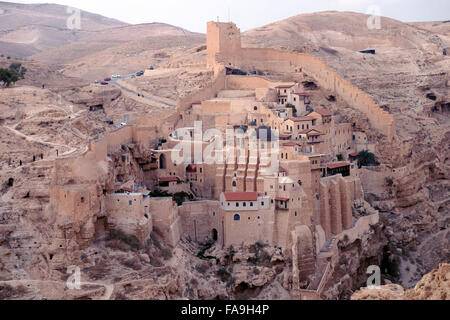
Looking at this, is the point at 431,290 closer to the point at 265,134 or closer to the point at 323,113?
the point at 265,134

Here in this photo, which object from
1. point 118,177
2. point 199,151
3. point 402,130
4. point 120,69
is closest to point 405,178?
point 402,130

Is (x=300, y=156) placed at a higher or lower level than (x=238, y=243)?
higher

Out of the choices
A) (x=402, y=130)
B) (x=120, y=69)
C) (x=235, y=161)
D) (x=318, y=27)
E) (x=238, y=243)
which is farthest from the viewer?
(x=318, y=27)

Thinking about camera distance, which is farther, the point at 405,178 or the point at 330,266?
the point at 405,178

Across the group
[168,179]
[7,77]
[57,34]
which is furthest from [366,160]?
[57,34]

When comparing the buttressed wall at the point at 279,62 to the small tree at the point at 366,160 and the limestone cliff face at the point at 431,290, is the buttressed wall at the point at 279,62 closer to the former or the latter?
the small tree at the point at 366,160

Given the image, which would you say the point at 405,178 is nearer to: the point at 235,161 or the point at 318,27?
the point at 235,161
